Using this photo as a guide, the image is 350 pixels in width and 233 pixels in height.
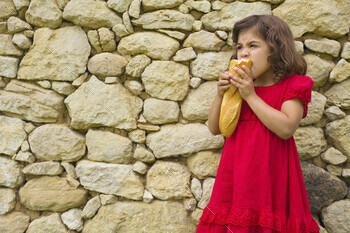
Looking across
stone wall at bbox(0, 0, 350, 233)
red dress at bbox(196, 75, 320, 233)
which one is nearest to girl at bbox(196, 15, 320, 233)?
red dress at bbox(196, 75, 320, 233)

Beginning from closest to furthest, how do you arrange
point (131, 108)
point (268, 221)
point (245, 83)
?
point (268, 221) < point (245, 83) < point (131, 108)

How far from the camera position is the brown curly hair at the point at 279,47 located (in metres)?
1.46

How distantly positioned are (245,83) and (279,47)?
10.5 inches

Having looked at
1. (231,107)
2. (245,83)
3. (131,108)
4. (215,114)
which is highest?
(245,83)

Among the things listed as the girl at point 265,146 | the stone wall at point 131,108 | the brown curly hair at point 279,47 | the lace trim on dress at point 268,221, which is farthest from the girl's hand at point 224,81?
the lace trim on dress at point 268,221

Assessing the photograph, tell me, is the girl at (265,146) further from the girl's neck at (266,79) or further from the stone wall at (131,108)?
the stone wall at (131,108)

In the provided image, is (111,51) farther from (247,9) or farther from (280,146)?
(280,146)

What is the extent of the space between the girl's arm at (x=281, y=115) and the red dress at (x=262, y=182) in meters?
0.04

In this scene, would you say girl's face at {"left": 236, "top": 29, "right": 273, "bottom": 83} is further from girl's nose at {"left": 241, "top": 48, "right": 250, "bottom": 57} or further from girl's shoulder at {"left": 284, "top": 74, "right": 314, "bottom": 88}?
girl's shoulder at {"left": 284, "top": 74, "right": 314, "bottom": 88}

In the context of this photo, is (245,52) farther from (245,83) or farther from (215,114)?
(215,114)

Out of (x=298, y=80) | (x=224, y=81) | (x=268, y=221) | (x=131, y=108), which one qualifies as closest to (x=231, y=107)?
(x=224, y=81)

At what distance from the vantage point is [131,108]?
1.94 m

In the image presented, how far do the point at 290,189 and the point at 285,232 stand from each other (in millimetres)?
199

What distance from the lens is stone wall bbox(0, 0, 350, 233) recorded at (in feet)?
6.11
